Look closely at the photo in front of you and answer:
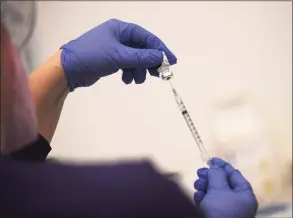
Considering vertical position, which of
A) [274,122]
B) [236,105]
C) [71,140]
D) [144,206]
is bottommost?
[274,122]

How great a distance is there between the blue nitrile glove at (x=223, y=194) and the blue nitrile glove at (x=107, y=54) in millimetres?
263

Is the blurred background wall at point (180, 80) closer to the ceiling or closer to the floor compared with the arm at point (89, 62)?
closer to the floor

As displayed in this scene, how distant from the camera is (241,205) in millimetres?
732

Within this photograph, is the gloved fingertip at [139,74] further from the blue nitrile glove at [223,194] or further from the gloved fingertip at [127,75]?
the blue nitrile glove at [223,194]

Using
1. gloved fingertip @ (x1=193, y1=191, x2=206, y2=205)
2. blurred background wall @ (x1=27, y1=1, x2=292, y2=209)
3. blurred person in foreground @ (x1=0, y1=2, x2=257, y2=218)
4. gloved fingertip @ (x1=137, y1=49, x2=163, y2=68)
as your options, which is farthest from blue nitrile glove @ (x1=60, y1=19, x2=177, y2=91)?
blurred background wall @ (x1=27, y1=1, x2=292, y2=209)

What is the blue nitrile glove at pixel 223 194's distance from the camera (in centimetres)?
71

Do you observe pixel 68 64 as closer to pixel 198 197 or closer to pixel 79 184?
pixel 198 197

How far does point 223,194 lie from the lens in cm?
75

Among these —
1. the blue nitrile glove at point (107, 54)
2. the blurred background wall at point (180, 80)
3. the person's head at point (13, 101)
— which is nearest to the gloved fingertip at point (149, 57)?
the blue nitrile glove at point (107, 54)

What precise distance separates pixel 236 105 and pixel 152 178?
114 centimetres

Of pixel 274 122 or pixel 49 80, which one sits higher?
pixel 49 80

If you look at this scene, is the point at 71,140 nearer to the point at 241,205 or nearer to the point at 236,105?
the point at 236,105

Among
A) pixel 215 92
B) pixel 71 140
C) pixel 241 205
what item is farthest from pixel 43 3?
pixel 241 205

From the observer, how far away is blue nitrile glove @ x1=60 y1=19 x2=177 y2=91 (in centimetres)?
93
